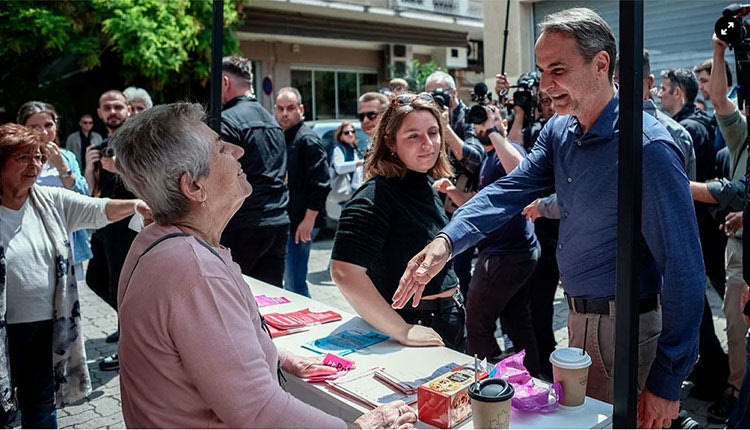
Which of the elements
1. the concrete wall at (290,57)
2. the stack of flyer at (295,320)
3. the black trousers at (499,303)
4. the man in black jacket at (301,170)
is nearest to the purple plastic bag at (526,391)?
the stack of flyer at (295,320)

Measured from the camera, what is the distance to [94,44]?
10422 millimetres

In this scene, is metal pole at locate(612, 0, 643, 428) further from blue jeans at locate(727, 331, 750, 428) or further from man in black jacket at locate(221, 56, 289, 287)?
man in black jacket at locate(221, 56, 289, 287)

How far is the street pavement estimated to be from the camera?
11.9 feet

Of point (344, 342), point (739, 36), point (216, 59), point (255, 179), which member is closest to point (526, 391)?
point (344, 342)

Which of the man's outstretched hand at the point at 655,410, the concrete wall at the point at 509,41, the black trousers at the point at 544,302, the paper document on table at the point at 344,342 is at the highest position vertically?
the concrete wall at the point at 509,41

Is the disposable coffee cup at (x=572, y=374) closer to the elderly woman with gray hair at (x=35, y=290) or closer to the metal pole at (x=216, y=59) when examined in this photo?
the metal pole at (x=216, y=59)

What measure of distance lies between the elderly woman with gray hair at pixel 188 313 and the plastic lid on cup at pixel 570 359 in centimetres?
43

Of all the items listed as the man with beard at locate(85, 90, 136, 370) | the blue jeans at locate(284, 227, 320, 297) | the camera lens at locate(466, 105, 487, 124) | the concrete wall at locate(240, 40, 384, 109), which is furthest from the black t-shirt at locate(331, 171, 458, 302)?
the concrete wall at locate(240, 40, 384, 109)

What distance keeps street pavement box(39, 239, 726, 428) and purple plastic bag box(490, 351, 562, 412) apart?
217cm

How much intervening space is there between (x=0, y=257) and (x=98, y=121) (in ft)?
32.2

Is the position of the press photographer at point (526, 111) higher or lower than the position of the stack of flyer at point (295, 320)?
higher

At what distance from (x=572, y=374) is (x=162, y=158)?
4.06 feet

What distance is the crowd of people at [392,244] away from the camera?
4.90 ft

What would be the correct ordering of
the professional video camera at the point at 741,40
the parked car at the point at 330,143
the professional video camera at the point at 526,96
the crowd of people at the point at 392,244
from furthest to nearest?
the parked car at the point at 330,143 → the professional video camera at the point at 526,96 → the professional video camera at the point at 741,40 → the crowd of people at the point at 392,244
